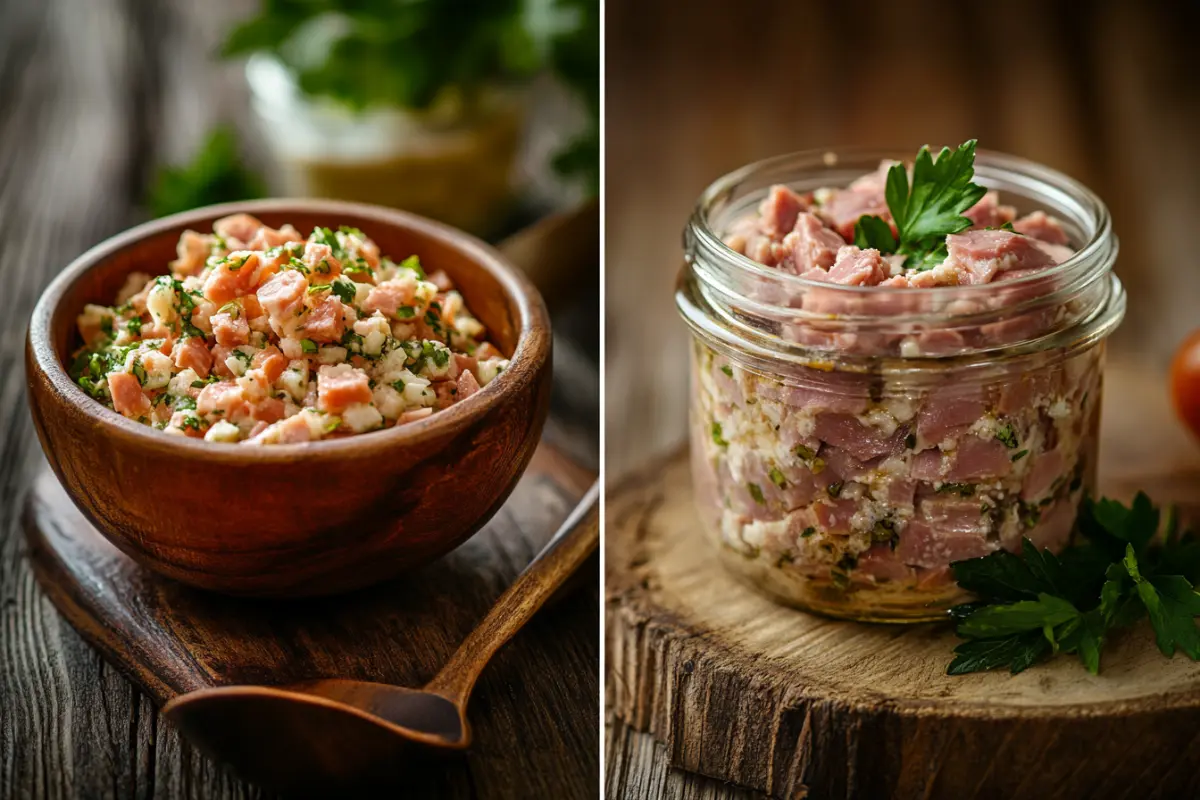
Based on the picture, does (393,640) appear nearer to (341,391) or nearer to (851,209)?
(341,391)

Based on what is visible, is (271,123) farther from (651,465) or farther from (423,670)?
(423,670)

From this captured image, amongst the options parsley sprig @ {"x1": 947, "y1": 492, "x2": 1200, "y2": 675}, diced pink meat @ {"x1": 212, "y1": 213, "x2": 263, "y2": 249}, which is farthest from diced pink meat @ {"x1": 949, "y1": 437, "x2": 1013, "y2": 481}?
diced pink meat @ {"x1": 212, "y1": 213, "x2": 263, "y2": 249}

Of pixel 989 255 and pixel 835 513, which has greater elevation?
pixel 989 255

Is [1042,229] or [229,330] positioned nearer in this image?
[229,330]

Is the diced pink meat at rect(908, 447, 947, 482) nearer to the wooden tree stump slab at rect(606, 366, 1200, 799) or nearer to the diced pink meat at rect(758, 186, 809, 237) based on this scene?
the wooden tree stump slab at rect(606, 366, 1200, 799)

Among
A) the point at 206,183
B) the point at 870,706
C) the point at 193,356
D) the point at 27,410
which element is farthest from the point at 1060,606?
the point at 206,183

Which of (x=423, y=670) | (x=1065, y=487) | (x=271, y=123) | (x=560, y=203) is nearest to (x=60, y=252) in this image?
(x=271, y=123)

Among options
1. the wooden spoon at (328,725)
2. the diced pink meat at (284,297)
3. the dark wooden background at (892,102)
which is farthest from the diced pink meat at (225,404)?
the dark wooden background at (892,102)

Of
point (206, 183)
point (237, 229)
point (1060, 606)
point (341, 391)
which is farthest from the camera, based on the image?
point (206, 183)
